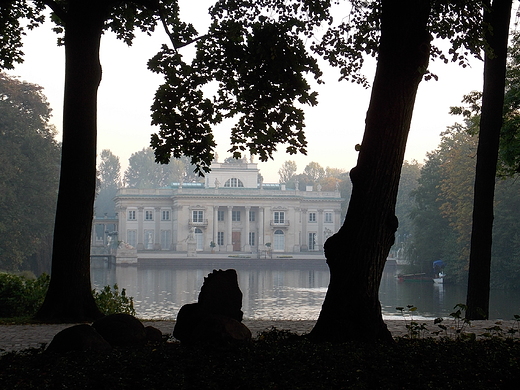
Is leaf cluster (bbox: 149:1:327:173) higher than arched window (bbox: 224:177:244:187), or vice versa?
arched window (bbox: 224:177:244:187)

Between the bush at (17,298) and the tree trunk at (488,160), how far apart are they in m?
6.70

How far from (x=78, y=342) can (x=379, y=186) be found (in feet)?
9.83

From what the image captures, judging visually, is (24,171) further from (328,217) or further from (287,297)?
(328,217)

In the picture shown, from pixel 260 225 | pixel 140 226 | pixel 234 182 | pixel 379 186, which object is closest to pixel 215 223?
pixel 260 225

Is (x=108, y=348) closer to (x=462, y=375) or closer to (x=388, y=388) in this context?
(x=388, y=388)

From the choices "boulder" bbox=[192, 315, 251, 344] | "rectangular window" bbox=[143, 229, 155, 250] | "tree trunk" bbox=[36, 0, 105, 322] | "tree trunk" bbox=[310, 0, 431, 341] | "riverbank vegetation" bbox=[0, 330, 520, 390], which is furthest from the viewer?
"rectangular window" bbox=[143, 229, 155, 250]

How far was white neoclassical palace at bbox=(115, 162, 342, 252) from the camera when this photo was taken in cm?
7406

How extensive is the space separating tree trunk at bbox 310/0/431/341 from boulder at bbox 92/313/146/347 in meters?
1.64

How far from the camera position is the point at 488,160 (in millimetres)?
10516

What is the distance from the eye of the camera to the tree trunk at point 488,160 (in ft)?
34.2

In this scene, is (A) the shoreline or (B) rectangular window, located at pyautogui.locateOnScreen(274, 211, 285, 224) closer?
(A) the shoreline

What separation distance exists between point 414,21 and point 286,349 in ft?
10.5

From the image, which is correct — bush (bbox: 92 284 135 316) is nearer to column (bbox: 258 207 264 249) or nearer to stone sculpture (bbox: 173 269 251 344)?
stone sculpture (bbox: 173 269 251 344)

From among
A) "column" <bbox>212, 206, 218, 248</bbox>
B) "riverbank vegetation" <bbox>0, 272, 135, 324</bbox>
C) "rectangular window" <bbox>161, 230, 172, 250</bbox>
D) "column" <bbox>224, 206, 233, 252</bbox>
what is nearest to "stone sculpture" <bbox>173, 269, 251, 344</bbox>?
"riverbank vegetation" <bbox>0, 272, 135, 324</bbox>
